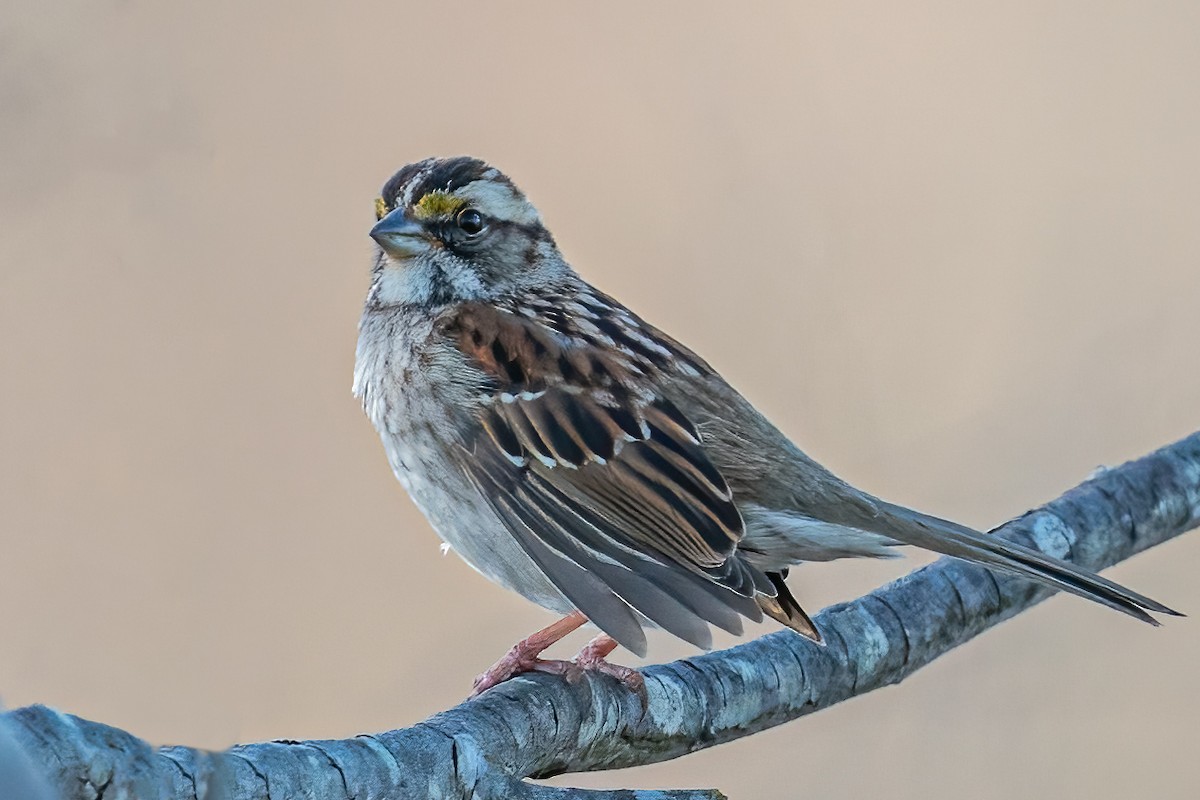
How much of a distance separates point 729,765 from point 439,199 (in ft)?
4.91

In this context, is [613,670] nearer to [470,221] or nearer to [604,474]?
[604,474]

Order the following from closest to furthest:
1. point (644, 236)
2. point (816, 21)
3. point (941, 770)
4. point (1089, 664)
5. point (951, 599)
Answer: point (951, 599) < point (941, 770) < point (1089, 664) < point (644, 236) < point (816, 21)

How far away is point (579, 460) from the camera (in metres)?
2.59

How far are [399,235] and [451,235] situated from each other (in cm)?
13

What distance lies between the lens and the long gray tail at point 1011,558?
91.4 inches

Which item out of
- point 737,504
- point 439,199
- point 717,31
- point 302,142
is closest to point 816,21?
point 717,31

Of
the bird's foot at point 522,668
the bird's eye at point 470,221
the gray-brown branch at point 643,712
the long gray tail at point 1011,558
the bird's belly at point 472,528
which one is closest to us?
the gray-brown branch at point 643,712

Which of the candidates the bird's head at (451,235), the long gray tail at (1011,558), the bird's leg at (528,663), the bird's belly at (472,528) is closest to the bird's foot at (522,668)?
the bird's leg at (528,663)

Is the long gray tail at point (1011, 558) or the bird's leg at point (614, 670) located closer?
the long gray tail at point (1011, 558)

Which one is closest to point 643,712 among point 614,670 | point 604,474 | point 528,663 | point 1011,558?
point 614,670

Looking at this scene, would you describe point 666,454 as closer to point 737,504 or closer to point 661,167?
point 737,504

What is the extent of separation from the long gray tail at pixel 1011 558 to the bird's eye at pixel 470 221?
943 millimetres

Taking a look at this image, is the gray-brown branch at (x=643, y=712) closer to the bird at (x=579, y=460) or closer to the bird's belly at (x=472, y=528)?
the bird at (x=579, y=460)

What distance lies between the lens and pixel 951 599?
2.83 metres
